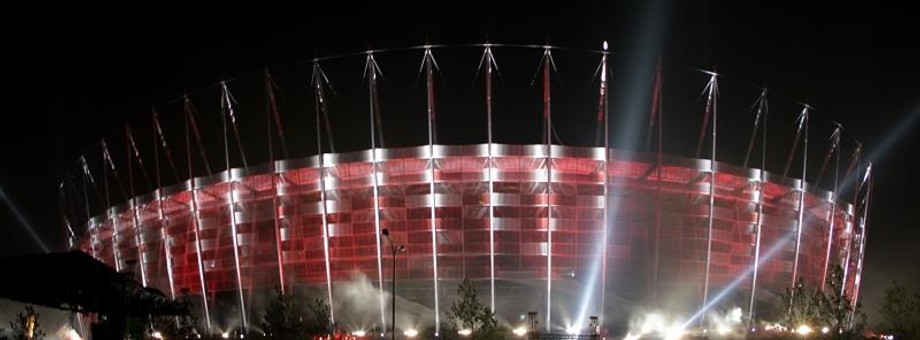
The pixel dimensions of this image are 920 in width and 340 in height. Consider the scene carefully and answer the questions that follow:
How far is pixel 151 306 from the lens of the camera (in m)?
44.9

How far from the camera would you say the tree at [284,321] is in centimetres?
6012

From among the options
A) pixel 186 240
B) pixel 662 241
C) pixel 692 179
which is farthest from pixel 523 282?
pixel 186 240

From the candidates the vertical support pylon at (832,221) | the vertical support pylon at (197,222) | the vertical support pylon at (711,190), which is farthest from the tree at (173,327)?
the vertical support pylon at (832,221)

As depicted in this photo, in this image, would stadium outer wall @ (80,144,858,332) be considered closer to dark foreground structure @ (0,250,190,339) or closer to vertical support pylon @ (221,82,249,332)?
vertical support pylon @ (221,82,249,332)

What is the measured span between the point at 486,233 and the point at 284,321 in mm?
16606

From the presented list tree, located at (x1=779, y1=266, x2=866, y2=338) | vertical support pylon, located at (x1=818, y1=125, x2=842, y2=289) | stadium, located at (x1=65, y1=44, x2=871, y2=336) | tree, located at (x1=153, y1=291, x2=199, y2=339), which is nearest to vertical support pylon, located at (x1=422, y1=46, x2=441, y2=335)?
stadium, located at (x1=65, y1=44, x2=871, y2=336)

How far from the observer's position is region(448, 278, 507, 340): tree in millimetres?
58469

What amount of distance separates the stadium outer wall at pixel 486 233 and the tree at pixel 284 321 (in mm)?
5706

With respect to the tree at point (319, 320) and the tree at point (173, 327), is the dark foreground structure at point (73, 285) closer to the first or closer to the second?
the tree at point (173, 327)

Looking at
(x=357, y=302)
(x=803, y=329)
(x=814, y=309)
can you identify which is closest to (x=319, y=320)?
(x=357, y=302)

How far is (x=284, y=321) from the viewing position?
64.3 meters

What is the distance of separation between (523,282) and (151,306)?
32976 mm

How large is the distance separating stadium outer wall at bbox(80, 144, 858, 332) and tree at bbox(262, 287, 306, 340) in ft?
18.7

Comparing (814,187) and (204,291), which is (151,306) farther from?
(814,187)
